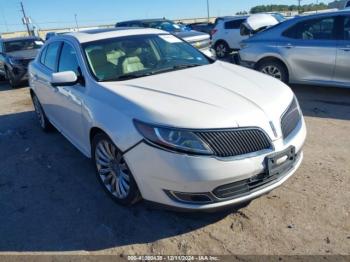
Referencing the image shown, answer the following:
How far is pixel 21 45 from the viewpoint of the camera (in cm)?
1287

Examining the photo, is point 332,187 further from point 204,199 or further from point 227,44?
point 227,44

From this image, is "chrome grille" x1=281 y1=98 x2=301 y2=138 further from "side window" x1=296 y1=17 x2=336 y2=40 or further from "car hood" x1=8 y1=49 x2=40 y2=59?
"car hood" x1=8 y1=49 x2=40 y2=59

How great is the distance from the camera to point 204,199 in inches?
108

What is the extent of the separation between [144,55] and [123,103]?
1.25 meters

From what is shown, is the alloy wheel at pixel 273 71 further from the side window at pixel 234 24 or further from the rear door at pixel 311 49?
the side window at pixel 234 24

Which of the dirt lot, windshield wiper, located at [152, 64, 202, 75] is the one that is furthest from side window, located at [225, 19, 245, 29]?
windshield wiper, located at [152, 64, 202, 75]

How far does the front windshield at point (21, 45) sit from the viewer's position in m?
12.7

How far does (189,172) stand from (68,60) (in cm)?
252

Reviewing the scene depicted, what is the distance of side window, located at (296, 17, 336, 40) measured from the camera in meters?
6.39

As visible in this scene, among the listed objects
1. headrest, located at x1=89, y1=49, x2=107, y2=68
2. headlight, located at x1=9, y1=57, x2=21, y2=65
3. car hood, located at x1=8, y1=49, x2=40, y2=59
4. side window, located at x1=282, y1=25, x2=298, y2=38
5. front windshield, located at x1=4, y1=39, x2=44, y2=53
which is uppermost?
headrest, located at x1=89, y1=49, x2=107, y2=68

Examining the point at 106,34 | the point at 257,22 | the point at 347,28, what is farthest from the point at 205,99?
the point at 257,22

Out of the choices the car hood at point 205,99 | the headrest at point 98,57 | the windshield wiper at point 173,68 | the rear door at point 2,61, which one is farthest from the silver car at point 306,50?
the rear door at point 2,61

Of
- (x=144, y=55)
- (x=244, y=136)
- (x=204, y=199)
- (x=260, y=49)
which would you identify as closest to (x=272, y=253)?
(x=204, y=199)

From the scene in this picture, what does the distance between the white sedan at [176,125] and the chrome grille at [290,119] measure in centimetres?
1
